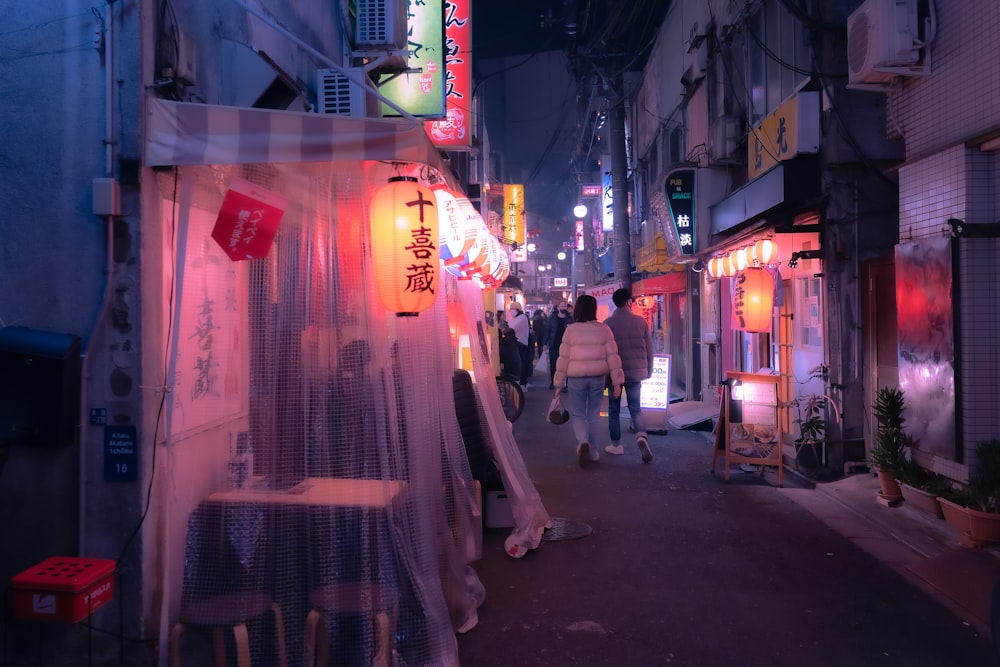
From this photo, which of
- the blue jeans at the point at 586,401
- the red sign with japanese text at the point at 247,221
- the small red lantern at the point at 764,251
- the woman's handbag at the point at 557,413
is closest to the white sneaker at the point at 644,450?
the blue jeans at the point at 586,401

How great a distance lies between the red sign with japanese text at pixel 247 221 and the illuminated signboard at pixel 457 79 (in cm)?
658

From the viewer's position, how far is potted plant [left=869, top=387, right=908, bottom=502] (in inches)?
304

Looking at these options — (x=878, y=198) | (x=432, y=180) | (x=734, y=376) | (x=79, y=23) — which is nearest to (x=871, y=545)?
(x=734, y=376)

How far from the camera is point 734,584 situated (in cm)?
A: 588

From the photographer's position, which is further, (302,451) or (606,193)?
(606,193)

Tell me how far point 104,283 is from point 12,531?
1648mm

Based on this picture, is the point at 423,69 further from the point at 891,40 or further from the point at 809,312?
the point at 809,312

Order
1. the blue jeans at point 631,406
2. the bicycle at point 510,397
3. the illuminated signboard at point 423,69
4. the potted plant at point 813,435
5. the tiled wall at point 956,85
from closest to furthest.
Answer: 1. the tiled wall at point 956,85
2. the illuminated signboard at point 423,69
3. the potted plant at point 813,435
4. the blue jeans at point 631,406
5. the bicycle at point 510,397

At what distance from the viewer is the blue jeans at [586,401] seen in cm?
1011

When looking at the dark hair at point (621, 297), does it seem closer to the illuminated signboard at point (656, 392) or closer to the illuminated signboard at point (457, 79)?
the illuminated signboard at point (656, 392)

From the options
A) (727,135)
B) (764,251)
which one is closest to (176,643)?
(764,251)

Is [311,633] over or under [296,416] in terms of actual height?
under

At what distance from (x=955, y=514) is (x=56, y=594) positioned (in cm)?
718

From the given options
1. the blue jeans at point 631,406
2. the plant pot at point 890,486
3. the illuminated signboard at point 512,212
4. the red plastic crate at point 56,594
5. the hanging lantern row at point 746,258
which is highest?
the illuminated signboard at point 512,212
